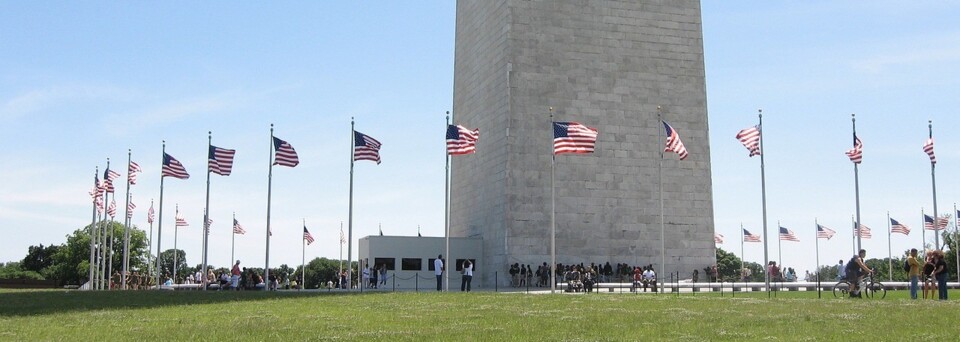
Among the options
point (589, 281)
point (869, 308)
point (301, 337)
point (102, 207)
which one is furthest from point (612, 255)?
point (301, 337)

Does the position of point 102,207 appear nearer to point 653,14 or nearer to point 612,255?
point 612,255

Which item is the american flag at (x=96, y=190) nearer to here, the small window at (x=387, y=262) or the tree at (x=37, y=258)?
the small window at (x=387, y=262)

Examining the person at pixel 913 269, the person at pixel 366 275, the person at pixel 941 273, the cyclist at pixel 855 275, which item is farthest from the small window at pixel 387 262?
the person at pixel 941 273

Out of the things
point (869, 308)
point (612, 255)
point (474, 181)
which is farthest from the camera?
point (474, 181)

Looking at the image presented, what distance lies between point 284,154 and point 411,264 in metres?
15.5

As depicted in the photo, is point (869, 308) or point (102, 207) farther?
point (102, 207)

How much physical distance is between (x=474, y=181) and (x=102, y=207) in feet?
69.6

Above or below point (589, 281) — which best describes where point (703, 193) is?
above

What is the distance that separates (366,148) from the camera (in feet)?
145

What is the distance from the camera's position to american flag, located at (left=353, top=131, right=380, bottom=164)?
44250 millimetres

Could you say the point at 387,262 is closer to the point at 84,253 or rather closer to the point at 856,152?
the point at 856,152

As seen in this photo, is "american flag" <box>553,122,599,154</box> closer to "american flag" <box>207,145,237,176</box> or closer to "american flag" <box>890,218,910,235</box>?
"american flag" <box>207,145,237,176</box>

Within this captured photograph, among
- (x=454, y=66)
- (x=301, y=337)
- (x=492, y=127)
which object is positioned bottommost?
(x=301, y=337)

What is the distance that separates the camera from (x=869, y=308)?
2416 centimetres
